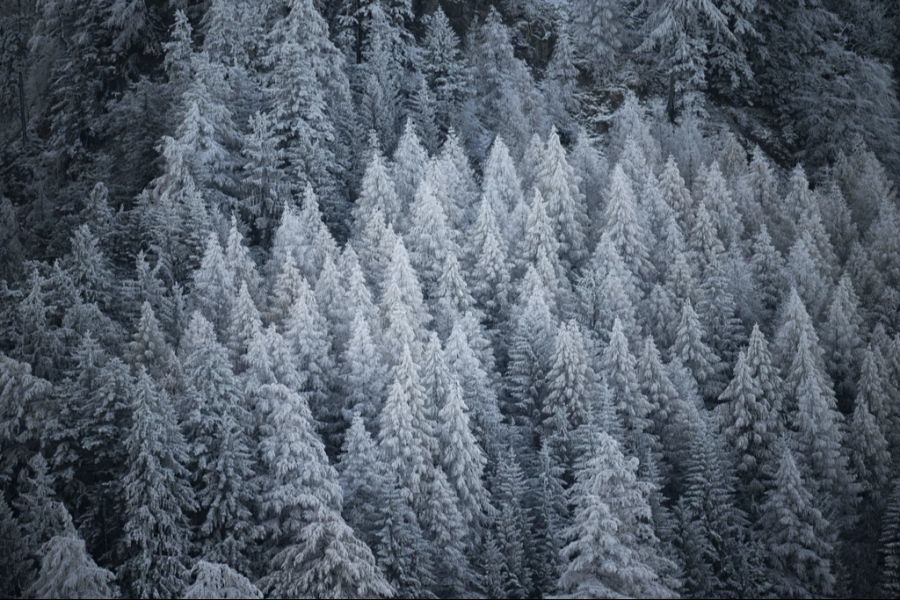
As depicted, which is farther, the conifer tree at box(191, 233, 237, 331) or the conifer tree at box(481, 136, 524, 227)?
the conifer tree at box(481, 136, 524, 227)

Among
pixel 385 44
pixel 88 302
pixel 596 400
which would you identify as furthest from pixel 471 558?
pixel 385 44

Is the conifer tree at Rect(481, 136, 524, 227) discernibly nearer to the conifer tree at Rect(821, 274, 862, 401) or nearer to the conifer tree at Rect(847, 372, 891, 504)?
the conifer tree at Rect(821, 274, 862, 401)

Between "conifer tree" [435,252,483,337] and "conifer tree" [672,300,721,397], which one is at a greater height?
"conifer tree" [672,300,721,397]

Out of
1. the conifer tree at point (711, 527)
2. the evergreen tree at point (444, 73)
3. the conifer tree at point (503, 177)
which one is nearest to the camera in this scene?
the conifer tree at point (711, 527)

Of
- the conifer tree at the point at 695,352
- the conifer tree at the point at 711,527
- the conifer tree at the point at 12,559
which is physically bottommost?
the conifer tree at the point at 12,559

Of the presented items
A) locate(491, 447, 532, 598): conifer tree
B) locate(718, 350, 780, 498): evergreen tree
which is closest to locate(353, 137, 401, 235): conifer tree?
locate(491, 447, 532, 598): conifer tree

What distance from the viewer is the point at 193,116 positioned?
46.1m

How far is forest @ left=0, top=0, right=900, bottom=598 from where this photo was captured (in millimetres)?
31000

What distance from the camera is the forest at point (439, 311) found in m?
31.0

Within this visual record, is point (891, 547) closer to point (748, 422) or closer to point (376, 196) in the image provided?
point (748, 422)

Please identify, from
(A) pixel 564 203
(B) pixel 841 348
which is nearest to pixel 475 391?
(A) pixel 564 203

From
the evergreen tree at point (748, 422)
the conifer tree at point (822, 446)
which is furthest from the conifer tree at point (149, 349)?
the conifer tree at point (822, 446)

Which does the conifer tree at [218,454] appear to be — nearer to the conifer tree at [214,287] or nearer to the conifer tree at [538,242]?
the conifer tree at [214,287]

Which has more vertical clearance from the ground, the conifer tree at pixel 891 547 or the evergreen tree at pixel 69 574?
the conifer tree at pixel 891 547
